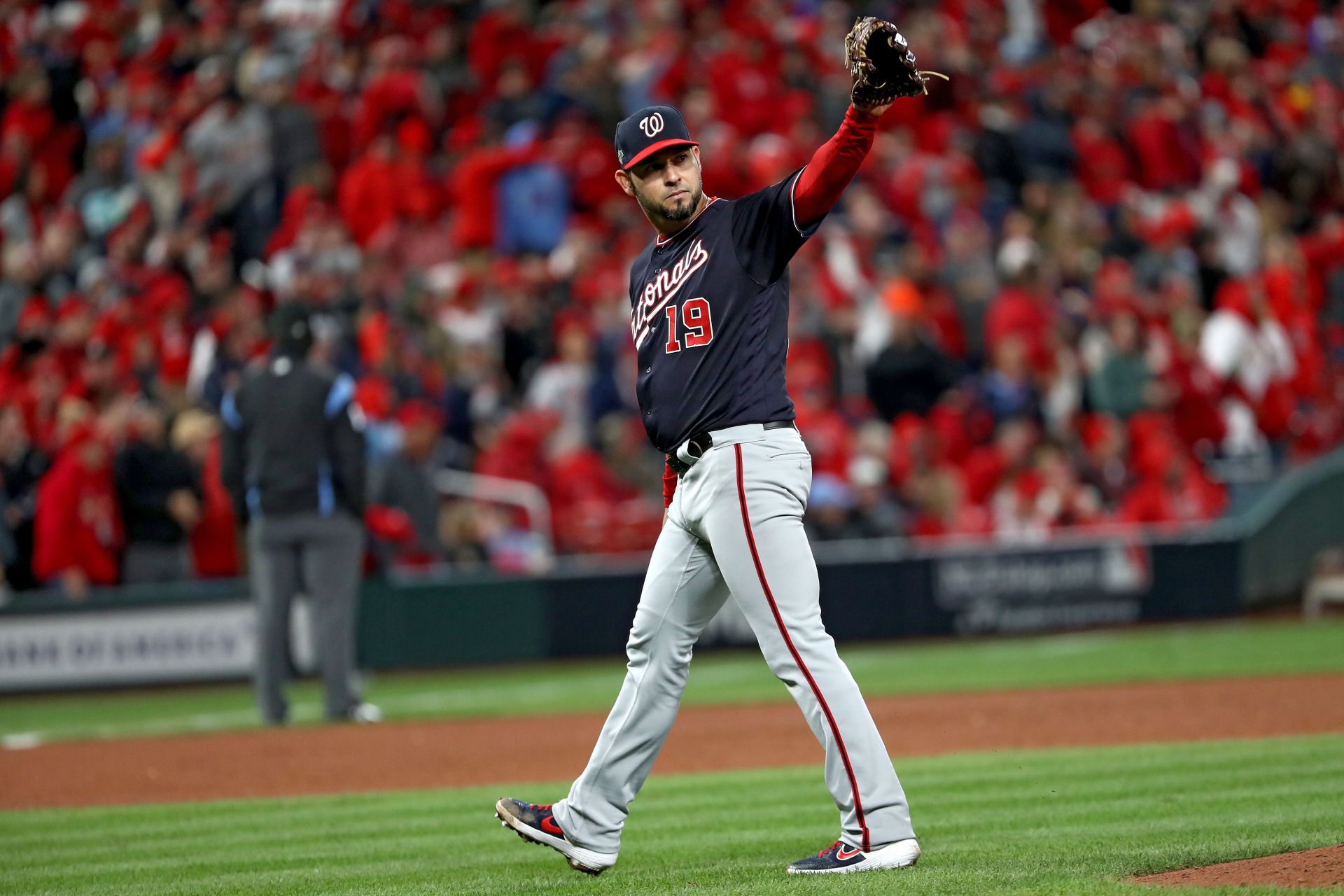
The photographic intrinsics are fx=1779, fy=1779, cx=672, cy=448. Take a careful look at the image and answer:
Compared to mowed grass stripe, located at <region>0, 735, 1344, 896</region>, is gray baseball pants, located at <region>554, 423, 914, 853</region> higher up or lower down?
higher up

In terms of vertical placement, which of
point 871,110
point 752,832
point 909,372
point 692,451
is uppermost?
point 871,110

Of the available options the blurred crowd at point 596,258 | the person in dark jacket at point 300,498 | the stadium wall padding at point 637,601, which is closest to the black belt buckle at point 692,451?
the person in dark jacket at point 300,498

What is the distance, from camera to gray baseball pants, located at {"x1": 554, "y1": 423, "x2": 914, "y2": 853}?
5.10m

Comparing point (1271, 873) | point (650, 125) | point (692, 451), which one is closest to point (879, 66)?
point (650, 125)

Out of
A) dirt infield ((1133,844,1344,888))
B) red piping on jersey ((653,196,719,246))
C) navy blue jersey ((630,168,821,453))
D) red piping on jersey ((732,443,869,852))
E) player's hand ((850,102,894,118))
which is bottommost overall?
dirt infield ((1133,844,1344,888))

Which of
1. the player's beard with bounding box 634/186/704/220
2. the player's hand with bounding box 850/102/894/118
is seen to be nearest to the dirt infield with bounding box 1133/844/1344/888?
the player's hand with bounding box 850/102/894/118

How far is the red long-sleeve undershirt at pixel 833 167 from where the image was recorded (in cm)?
488

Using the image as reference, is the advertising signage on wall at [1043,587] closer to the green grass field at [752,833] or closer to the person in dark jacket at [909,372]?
the person in dark jacket at [909,372]

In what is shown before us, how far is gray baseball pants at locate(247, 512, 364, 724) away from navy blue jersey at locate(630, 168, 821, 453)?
5690mm

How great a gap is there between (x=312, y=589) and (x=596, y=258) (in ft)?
23.6

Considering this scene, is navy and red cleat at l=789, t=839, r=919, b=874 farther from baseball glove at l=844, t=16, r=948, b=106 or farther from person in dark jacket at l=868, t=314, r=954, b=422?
person in dark jacket at l=868, t=314, r=954, b=422

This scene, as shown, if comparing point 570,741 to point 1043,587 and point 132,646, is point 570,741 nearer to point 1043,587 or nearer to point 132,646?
point 132,646

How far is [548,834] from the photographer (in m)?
5.36

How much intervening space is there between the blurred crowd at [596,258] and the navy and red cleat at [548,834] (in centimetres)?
892
